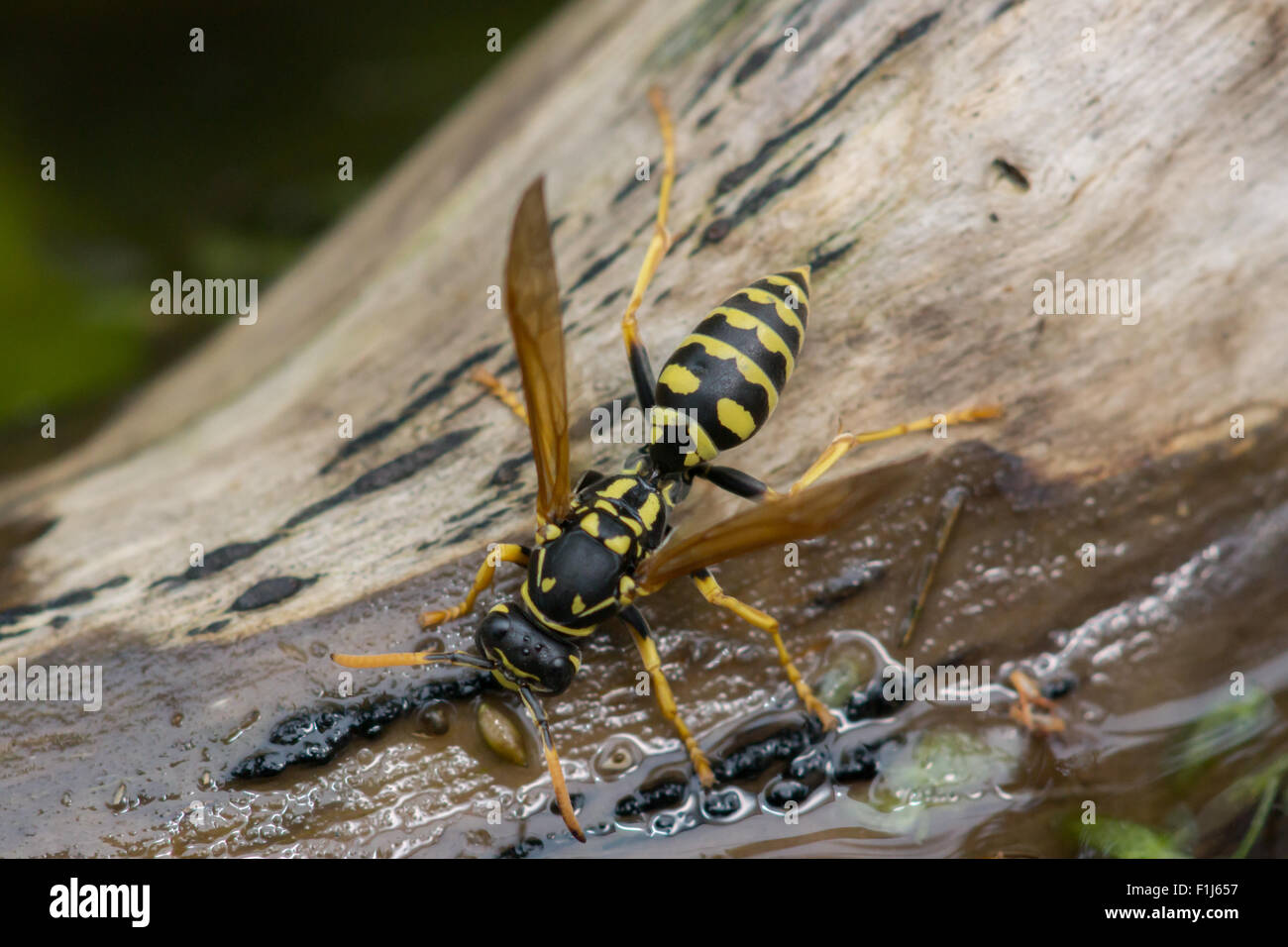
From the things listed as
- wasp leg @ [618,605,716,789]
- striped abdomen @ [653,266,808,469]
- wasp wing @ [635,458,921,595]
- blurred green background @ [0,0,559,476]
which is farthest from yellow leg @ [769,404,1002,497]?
blurred green background @ [0,0,559,476]

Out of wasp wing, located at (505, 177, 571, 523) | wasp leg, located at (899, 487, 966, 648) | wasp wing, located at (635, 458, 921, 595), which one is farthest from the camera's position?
wasp leg, located at (899, 487, 966, 648)

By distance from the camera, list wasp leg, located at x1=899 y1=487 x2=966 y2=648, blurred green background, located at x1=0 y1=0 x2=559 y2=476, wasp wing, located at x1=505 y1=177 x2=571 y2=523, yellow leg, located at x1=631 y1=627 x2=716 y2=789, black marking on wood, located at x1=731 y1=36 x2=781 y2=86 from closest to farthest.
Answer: wasp wing, located at x1=505 y1=177 x2=571 y2=523
yellow leg, located at x1=631 y1=627 x2=716 y2=789
wasp leg, located at x1=899 y1=487 x2=966 y2=648
black marking on wood, located at x1=731 y1=36 x2=781 y2=86
blurred green background, located at x1=0 y1=0 x2=559 y2=476

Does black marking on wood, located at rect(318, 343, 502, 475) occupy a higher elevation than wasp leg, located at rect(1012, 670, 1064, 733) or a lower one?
higher

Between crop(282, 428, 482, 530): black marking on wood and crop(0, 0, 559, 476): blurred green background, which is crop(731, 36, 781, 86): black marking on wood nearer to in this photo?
crop(282, 428, 482, 530): black marking on wood

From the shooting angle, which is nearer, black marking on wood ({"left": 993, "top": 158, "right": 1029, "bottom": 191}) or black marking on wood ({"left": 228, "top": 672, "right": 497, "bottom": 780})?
black marking on wood ({"left": 228, "top": 672, "right": 497, "bottom": 780})

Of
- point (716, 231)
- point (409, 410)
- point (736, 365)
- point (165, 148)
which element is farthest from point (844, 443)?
point (165, 148)
